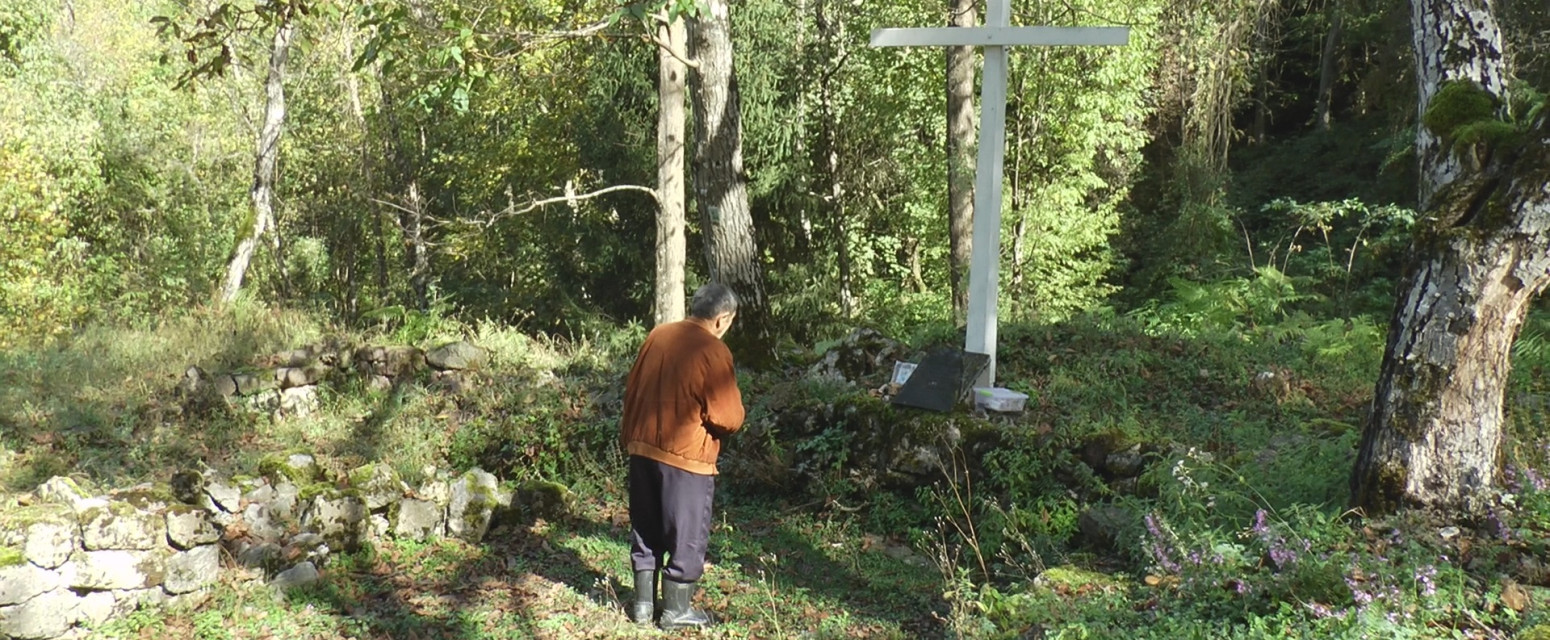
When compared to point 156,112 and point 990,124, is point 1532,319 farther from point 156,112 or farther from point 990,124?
point 156,112

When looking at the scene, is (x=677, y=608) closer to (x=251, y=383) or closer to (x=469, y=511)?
(x=469, y=511)

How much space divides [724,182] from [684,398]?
208 inches

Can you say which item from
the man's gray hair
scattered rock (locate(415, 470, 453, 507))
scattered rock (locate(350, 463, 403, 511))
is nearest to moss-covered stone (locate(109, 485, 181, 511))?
scattered rock (locate(350, 463, 403, 511))

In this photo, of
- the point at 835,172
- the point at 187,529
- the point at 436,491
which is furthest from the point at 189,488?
the point at 835,172

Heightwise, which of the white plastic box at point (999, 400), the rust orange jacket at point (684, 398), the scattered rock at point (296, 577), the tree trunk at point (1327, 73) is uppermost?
the tree trunk at point (1327, 73)

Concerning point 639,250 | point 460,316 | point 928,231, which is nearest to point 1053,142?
point 928,231

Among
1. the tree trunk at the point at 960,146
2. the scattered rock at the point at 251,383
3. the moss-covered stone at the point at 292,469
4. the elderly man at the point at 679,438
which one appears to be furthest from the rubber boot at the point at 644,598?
the tree trunk at the point at 960,146

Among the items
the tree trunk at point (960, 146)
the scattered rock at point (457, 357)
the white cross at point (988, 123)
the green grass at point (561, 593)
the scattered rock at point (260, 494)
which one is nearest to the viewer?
the green grass at point (561, 593)

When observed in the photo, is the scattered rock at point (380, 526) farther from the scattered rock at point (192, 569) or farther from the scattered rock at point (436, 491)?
the scattered rock at point (192, 569)

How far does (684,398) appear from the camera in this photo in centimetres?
537

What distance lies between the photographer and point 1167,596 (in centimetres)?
467

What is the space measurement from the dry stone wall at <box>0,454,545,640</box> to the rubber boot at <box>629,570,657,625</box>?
1797 mm

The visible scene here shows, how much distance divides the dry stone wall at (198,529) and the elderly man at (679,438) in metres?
1.92

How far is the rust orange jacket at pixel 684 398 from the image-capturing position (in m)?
5.37
